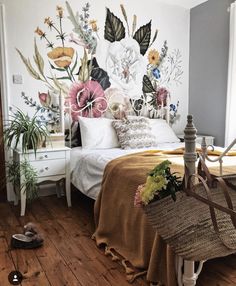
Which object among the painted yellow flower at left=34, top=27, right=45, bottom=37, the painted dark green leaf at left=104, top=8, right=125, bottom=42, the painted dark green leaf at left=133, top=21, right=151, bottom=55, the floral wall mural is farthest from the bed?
the painted dark green leaf at left=133, top=21, right=151, bottom=55

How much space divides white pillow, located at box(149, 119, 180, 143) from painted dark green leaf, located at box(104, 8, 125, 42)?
3.83 ft

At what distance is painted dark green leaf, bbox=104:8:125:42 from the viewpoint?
148 inches

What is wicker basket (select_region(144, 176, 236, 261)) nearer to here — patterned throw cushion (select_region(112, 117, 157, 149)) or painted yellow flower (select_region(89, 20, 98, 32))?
patterned throw cushion (select_region(112, 117, 157, 149))

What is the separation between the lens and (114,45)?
3822mm

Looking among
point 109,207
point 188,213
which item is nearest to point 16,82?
point 109,207

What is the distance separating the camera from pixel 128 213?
2.15 m

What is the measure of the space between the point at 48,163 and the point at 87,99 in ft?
3.53

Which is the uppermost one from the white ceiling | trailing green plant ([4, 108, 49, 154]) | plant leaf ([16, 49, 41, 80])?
the white ceiling

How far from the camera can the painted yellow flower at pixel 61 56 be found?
3.51 meters

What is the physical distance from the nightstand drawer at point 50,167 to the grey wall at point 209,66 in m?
2.11

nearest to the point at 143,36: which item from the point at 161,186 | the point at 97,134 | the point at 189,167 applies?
the point at 97,134

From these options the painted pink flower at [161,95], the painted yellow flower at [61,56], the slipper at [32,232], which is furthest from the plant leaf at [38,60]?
the slipper at [32,232]

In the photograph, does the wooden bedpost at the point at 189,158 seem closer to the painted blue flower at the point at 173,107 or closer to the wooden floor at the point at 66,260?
the wooden floor at the point at 66,260

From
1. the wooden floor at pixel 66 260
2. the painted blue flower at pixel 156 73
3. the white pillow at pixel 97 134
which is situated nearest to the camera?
the wooden floor at pixel 66 260
